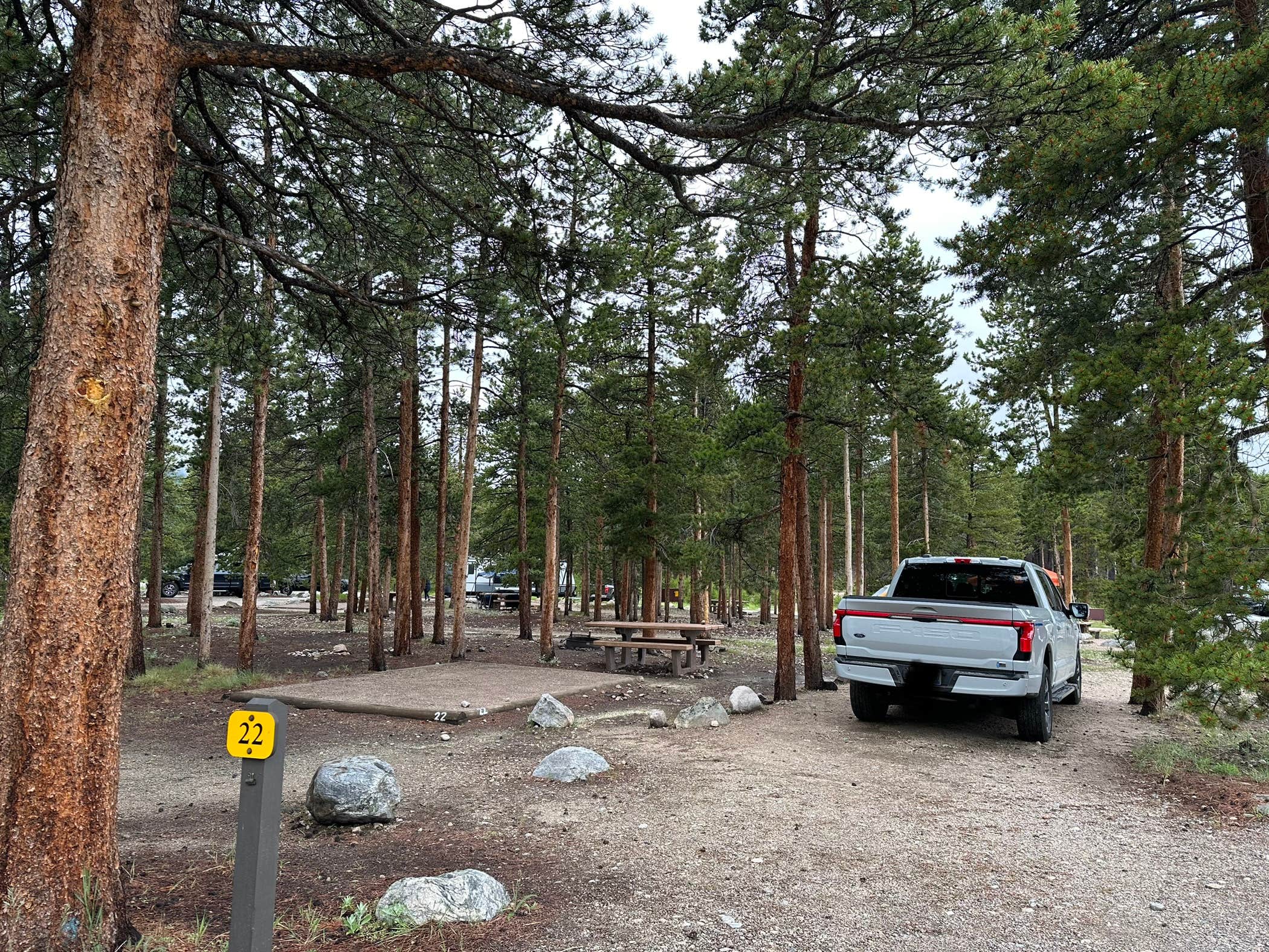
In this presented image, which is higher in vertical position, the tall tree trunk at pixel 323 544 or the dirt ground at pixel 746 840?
the tall tree trunk at pixel 323 544

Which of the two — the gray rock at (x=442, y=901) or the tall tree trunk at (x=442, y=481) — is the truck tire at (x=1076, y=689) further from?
the tall tree trunk at (x=442, y=481)

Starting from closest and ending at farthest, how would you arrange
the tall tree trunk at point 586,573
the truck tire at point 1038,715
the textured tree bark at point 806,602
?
the truck tire at point 1038,715 < the textured tree bark at point 806,602 < the tall tree trunk at point 586,573

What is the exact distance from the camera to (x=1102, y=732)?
9188mm

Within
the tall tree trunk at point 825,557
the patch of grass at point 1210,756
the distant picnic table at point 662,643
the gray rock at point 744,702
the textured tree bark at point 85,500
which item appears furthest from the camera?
the tall tree trunk at point 825,557

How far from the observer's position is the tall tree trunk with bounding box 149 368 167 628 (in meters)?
17.2

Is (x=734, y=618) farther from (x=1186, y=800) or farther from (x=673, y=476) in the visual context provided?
(x=1186, y=800)

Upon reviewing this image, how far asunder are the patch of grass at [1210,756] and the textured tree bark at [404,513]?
13431 millimetres

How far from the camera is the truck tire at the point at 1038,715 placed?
820cm

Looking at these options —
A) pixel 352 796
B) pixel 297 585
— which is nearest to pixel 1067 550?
pixel 352 796

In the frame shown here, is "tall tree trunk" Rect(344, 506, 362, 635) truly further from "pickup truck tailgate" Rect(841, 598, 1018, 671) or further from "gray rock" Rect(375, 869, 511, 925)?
"gray rock" Rect(375, 869, 511, 925)

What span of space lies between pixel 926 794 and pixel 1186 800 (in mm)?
2062

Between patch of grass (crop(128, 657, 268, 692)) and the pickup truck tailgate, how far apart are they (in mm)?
9431

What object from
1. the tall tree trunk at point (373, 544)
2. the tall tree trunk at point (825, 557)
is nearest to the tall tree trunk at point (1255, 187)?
the tall tree trunk at point (373, 544)

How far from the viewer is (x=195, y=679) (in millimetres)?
12188
